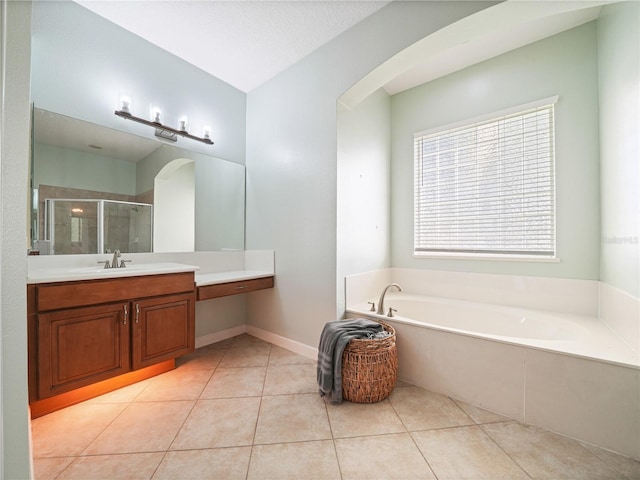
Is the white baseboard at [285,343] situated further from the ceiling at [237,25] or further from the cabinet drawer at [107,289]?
the ceiling at [237,25]

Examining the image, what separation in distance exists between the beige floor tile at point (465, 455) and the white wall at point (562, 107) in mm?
1505

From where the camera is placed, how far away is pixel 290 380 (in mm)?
2029

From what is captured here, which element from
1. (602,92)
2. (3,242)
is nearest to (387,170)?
(602,92)

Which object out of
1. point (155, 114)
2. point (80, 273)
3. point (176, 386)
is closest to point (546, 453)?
point (176, 386)

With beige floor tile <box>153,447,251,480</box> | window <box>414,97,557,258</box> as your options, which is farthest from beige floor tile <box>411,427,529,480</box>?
window <box>414,97,557,258</box>

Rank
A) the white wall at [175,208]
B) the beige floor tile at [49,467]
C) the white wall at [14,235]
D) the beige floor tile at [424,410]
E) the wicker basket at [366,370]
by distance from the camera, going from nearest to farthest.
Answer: the white wall at [14,235], the beige floor tile at [49,467], the beige floor tile at [424,410], the wicker basket at [366,370], the white wall at [175,208]

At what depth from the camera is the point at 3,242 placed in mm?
846

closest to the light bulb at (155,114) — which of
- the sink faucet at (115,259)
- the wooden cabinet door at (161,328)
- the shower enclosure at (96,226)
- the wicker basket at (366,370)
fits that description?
the shower enclosure at (96,226)

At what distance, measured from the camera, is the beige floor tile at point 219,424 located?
1.39 meters

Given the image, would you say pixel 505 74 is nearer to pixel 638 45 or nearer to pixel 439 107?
pixel 439 107

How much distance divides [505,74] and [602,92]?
0.72 m

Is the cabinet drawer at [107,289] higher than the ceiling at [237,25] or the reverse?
the reverse

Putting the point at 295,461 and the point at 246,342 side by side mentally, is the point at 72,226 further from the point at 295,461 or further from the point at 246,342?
the point at 295,461

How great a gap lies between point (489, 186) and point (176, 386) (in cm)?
309
